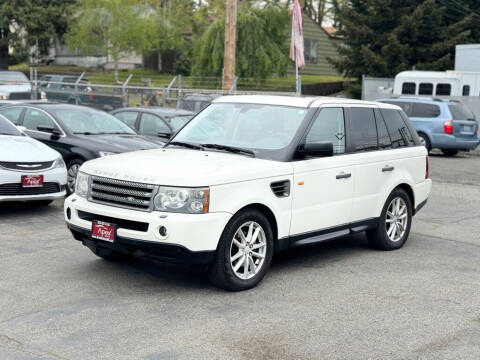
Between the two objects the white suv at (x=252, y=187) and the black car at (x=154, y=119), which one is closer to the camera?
the white suv at (x=252, y=187)

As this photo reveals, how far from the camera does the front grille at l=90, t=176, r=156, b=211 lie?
618 cm

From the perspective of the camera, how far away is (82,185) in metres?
6.81

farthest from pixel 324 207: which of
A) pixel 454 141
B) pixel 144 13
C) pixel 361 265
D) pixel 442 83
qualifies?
pixel 144 13

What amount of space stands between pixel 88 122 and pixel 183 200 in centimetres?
702

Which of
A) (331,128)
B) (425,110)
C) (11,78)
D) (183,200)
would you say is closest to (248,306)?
(183,200)

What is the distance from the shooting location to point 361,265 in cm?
775

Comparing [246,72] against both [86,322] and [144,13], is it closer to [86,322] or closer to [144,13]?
[144,13]

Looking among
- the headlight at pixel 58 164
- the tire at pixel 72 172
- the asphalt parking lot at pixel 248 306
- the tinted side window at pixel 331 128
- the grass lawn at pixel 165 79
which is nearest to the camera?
the asphalt parking lot at pixel 248 306

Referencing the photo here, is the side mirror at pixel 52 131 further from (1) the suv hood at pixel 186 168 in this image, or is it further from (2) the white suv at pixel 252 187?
(1) the suv hood at pixel 186 168

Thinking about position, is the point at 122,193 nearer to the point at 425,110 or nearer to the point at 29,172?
the point at 29,172

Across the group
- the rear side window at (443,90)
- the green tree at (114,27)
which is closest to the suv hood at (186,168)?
the rear side window at (443,90)

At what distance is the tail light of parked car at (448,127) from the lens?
68.2 feet

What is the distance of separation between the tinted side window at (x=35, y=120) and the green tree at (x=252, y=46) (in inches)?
773

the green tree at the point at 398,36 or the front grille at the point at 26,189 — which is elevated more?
the green tree at the point at 398,36
